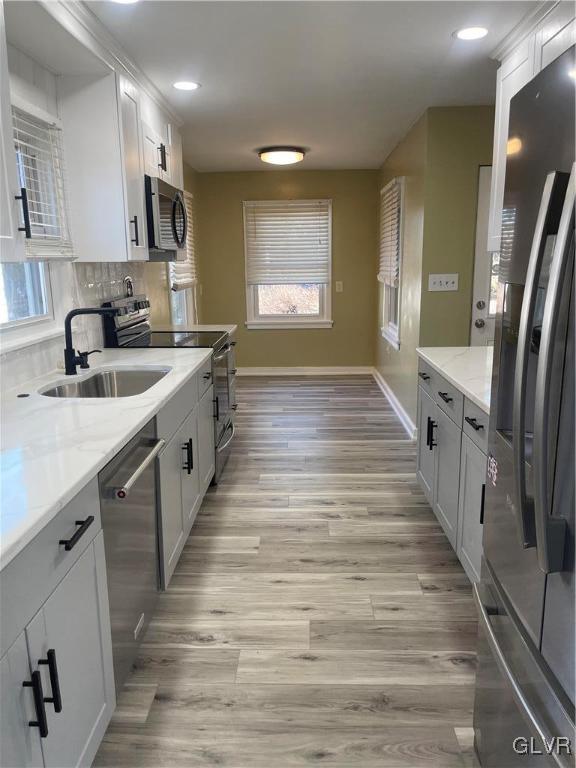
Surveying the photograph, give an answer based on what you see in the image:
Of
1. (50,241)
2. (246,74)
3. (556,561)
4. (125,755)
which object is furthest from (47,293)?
(556,561)

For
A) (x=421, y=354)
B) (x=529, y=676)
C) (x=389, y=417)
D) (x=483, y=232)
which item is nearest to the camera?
(x=529, y=676)

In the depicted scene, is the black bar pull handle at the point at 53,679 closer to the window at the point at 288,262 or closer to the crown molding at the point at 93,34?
the crown molding at the point at 93,34

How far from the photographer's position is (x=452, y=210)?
3988 millimetres

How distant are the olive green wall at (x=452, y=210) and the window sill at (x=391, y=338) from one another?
0.99 m

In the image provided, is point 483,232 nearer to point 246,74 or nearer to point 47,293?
point 246,74

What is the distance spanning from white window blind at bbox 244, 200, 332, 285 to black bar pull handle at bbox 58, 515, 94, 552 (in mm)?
5617

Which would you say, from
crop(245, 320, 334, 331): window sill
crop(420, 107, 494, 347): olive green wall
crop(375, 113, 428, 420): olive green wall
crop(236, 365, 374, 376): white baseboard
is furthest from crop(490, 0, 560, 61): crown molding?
crop(236, 365, 374, 376): white baseboard

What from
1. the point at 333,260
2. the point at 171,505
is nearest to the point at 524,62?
the point at 171,505

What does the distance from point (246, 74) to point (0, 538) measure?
9.66 feet

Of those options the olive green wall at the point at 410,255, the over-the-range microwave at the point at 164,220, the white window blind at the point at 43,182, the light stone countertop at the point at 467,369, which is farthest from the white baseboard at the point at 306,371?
the white window blind at the point at 43,182

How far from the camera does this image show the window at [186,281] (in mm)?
5141

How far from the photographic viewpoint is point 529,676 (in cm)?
115

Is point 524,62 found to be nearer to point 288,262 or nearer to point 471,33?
point 471,33

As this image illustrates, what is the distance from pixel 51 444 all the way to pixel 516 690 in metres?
1.32
